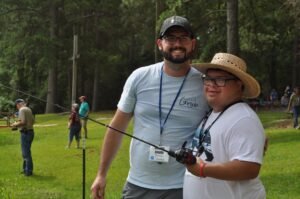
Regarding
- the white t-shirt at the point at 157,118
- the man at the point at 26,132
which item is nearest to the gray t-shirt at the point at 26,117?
the man at the point at 26,132

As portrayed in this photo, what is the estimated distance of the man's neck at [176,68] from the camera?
3.77 meters

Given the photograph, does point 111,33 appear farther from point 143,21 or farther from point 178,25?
point 178,25

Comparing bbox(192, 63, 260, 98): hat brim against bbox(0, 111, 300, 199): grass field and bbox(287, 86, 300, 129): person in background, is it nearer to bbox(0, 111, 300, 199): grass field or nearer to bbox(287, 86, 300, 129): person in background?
bbox(0, 111, 300, 199): grass field

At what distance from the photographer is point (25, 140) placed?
13.8m

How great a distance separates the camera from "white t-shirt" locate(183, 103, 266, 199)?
305 cm

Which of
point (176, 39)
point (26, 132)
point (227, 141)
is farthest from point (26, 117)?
point (227, 141)

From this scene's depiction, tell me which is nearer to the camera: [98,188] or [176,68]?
[176,68]

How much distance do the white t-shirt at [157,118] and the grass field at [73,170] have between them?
4.73 m

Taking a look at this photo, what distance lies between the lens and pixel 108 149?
397 cm

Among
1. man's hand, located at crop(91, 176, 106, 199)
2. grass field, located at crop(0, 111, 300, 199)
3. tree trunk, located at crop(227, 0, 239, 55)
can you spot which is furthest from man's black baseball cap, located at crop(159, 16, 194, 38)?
tree trunk, located at crop(227, 0, 239, 55)

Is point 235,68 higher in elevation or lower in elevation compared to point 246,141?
higher

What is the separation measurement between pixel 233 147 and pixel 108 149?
114cm

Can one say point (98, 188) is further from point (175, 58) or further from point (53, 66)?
point (53, 66)

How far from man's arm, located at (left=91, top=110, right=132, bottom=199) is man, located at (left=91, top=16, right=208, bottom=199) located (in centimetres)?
11
